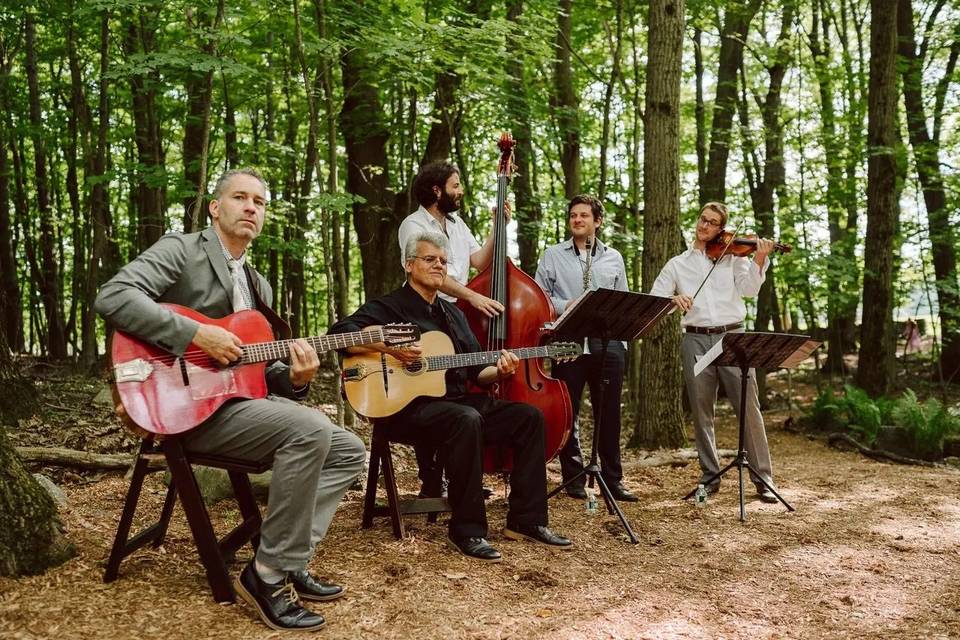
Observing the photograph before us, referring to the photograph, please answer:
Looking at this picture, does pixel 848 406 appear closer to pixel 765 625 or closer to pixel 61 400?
pixel 765 625

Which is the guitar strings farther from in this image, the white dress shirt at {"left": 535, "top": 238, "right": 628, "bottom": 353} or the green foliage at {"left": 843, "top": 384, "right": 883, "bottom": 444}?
the green foliage at {"left": 843, "top": 384, "right": 883, "bottom": 444}

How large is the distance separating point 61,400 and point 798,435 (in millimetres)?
8739

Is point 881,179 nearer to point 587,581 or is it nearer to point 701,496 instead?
point 701,496

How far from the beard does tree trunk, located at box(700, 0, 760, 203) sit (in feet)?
22.8

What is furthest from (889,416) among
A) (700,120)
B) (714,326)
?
(700,120)

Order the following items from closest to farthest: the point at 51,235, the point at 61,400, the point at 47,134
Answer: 1. the point at 61,400
2. the point at 47,134
3. the point at 51,235

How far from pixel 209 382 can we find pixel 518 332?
2071mm

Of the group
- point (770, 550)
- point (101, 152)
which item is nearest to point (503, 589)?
point (770, 550)

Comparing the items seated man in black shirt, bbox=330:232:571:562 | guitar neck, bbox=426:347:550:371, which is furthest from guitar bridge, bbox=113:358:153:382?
guitar neck, bbox=426:347:550:371

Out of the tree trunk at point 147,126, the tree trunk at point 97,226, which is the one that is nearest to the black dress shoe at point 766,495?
the tree trunk at point 147,126

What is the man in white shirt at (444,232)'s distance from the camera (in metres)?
4.54

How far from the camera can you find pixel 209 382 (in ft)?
9.75

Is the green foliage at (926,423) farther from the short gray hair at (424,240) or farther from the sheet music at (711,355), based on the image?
the short gray hair at (424,240)

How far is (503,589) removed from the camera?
3410mm
